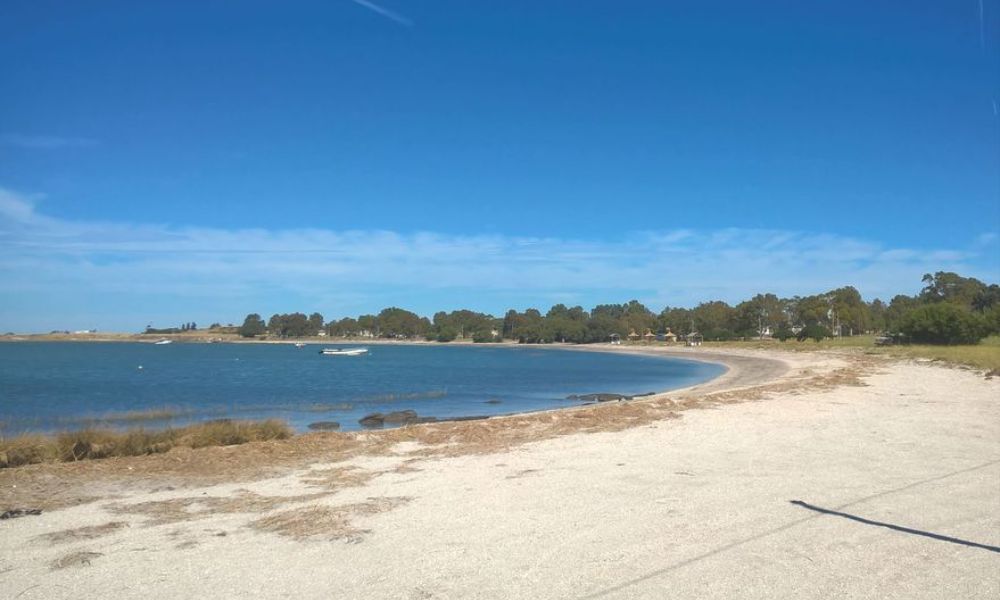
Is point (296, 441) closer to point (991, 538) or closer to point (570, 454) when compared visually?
point (570, 454)

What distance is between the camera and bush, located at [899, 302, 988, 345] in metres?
76.6

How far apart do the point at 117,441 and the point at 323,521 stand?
7683mm

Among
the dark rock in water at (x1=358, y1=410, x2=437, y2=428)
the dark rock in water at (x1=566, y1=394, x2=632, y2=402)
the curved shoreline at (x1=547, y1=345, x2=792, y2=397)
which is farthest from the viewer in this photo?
the curved shoreline at (x1=547, y1=345, x2=792, y2=397)

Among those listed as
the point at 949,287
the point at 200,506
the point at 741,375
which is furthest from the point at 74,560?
the point at 949,287

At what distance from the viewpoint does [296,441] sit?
15.5 meters

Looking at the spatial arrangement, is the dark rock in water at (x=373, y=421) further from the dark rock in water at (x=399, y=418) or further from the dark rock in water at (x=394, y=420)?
the dark rock in water at (x=399, y=418)

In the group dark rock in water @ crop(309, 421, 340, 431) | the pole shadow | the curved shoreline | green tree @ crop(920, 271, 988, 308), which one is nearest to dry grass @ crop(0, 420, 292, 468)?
dark rock in water @ crop(309, 421, 340, 431)

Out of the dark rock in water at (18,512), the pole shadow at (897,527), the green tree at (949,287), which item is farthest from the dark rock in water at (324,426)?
the green tree at (949,287)

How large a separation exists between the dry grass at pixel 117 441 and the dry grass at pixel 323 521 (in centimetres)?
661

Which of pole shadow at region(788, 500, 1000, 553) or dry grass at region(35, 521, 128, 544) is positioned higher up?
pole shadow at region(788, 500, 1000, 553)

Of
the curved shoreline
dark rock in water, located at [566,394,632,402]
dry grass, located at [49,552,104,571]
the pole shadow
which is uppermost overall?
the pole shadow

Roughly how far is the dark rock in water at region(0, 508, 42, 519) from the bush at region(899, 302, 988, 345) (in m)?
86.9

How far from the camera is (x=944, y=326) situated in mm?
77875

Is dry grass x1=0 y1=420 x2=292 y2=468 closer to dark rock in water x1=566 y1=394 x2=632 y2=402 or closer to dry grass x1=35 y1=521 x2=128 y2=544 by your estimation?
dry grass x1=35 y1=521 x2=128 y2=544
